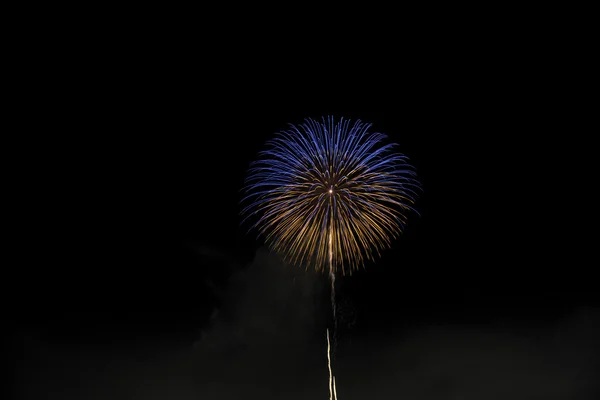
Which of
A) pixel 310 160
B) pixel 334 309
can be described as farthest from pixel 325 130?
pixel 334 309

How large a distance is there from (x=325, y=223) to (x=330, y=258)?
2.06 m

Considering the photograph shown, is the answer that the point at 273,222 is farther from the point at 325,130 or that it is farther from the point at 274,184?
the point at 325,130

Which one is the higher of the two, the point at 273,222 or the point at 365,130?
the point at 365,130

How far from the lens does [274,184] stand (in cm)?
5200

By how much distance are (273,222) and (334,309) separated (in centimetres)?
899

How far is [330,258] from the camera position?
53.3 m

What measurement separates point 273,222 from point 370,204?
18.5 ft

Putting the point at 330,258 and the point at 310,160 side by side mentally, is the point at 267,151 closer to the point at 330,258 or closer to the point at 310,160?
the point at 310,160

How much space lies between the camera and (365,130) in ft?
169

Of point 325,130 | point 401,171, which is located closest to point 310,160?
point 325,130

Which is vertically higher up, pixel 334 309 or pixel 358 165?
pixel 358 165

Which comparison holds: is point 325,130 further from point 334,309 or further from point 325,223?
point 334,309

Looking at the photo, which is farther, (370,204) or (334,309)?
(334,309)

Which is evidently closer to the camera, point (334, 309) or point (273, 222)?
point (273, 222)
